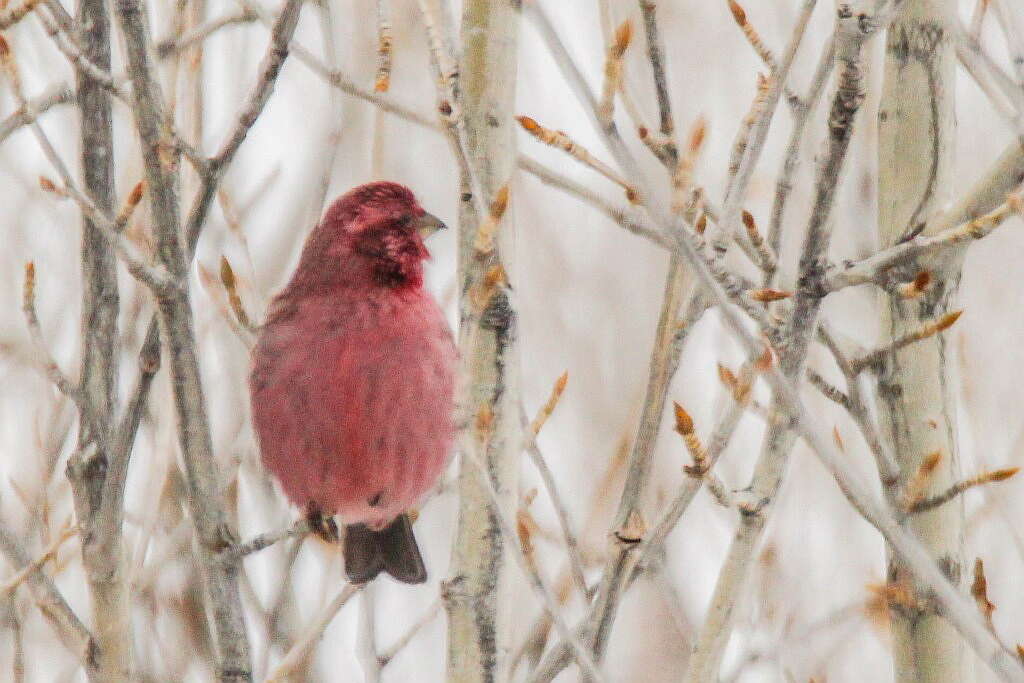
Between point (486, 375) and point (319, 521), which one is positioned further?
point (319, 521)

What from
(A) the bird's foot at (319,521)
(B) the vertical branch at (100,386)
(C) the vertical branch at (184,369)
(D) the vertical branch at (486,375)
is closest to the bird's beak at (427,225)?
(A) the bird's foot at (319,521)

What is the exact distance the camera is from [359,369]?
4.18m

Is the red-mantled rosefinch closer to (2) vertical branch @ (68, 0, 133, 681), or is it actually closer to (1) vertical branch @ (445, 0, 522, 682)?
(2) vertical branch @ (68, 0, 133, 681)

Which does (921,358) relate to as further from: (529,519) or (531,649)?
(531,649)

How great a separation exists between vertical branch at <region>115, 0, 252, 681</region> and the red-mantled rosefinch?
889mm

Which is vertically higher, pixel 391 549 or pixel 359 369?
pixel 359 369

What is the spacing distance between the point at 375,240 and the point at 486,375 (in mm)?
1521

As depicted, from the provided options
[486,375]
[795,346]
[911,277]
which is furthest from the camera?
[911,277]

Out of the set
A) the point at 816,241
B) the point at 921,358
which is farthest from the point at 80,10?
the point at 921,358

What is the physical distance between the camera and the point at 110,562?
3.43 metres

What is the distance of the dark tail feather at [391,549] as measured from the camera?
481cm

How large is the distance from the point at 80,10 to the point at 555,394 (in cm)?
154

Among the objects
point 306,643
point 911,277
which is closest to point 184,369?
point 306,643

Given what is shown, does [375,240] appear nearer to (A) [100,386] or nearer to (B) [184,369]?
(A) [100,386]
